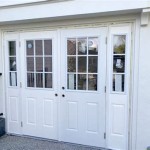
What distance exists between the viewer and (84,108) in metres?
3.31

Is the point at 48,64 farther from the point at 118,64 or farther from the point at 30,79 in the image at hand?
the point at 118,64

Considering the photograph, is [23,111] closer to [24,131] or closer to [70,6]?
[24,131]

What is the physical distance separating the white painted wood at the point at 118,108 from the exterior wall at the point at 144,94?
205 millimetres

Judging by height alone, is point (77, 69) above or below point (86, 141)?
above

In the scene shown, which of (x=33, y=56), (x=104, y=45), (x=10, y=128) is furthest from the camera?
(x=10, y=128)

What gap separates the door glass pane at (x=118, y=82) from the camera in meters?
3.05

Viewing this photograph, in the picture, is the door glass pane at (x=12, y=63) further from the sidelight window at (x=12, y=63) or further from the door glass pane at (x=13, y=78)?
the door glass pane at (x=13, y=78)

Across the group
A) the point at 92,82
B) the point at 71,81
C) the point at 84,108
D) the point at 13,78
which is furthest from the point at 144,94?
the point at 13,78

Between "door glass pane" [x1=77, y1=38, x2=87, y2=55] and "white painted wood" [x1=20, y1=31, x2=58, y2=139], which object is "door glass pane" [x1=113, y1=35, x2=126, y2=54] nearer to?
"door glass pane" [x1=77, y1=38, x2=87, y2=55]

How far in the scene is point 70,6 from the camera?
290 centimetres

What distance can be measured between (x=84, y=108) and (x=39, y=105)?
957mm

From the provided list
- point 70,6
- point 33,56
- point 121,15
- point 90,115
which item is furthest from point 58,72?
point 121,15

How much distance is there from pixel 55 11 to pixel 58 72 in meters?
1.10

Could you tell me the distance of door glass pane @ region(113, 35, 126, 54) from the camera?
3.00 meters
